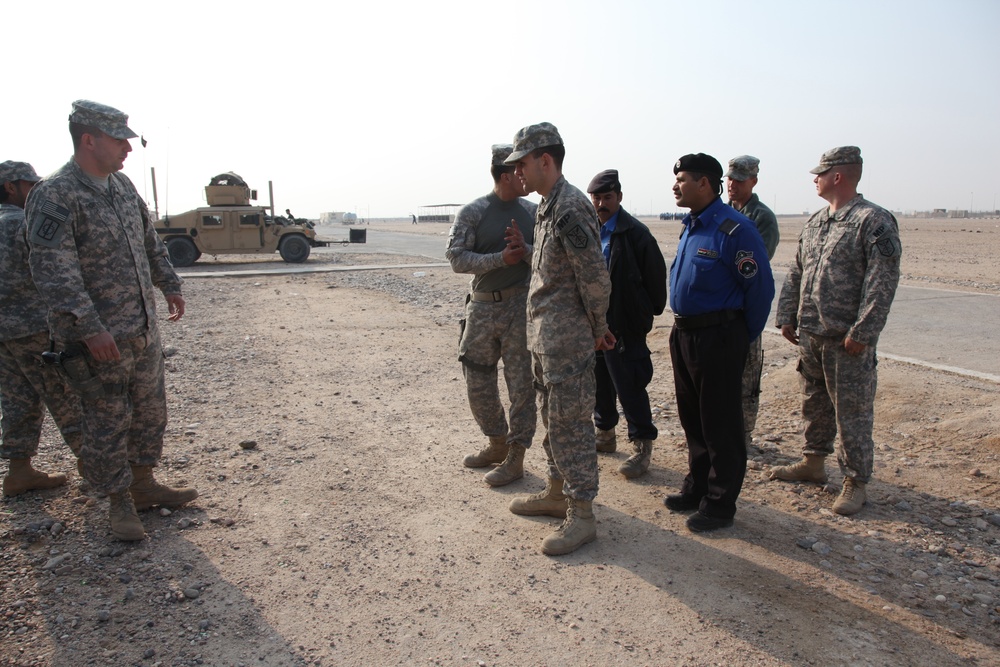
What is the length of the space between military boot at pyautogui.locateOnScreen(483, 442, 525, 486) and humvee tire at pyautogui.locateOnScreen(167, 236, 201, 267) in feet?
58.7

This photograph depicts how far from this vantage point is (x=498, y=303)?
4.11m

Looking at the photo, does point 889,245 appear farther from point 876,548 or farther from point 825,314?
point 876,548

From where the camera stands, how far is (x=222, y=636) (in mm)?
2670

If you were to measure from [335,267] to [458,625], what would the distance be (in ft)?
53.8

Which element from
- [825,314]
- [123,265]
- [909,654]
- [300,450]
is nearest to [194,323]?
[300,450]

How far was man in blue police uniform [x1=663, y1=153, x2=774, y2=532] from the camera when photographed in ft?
11.3

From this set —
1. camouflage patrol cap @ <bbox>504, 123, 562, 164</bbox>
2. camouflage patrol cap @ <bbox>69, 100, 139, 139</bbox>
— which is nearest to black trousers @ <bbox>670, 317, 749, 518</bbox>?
camouflage patrol cap @ <bbox>504, 123, 562, 164</bbox>

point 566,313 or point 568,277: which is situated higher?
point 568,277

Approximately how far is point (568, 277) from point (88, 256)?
2.28 metres

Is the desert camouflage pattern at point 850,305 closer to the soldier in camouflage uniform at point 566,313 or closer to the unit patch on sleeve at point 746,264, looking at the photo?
the unit patch on sleeve at point 746,264

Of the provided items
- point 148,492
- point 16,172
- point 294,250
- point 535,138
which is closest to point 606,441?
point 535,138

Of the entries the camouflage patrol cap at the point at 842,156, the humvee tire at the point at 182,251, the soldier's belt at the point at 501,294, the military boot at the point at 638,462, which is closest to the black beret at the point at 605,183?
the soldier's belt at the point at 501,294

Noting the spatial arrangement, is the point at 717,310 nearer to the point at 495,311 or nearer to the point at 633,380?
the point at 633,380

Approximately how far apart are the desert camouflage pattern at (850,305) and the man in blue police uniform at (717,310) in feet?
1.56
